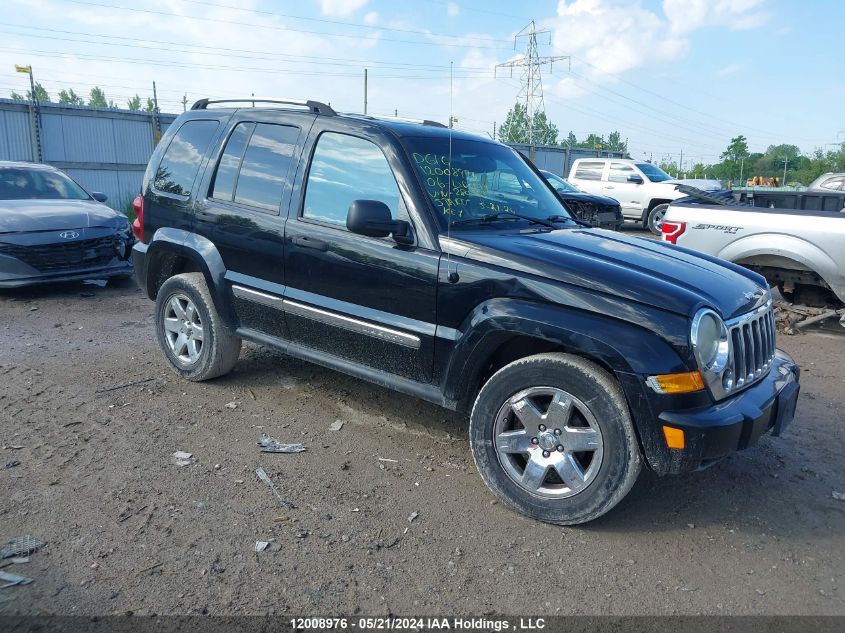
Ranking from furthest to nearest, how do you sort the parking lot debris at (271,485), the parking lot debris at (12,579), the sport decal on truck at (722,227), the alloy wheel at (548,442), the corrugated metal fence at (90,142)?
the corrugated metal fence at (90,142)
the sport decal on truck at (722,227)
the parking lot debris at (271,485)
the alloy wheel at (548,442)
the parking lot debris at (12,579)

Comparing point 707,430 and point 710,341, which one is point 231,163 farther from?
point 707,430

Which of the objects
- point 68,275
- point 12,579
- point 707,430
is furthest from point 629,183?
point 12,579

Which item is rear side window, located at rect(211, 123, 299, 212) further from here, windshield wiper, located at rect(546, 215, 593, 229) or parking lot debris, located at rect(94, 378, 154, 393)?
windshield wiper, located at rect(546, 215, 593, 229)

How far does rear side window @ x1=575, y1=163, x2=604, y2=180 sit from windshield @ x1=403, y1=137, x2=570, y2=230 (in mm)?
16096

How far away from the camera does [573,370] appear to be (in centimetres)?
330

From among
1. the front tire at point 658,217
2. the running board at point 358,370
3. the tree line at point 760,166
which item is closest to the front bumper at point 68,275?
the running board at point 358,370

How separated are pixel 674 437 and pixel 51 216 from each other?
26.0 feet

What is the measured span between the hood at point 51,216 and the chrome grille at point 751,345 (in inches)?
306

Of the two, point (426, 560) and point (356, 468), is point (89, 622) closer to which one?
point (426, 560)

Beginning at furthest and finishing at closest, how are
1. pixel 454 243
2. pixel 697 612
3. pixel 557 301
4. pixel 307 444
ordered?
pixel 307 444
pixel 454 243
pixel 557 301
pixel 697 612

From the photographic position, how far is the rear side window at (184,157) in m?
5.13

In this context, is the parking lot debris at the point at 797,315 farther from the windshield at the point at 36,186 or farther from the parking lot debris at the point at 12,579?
the windshield at the point at 36,186

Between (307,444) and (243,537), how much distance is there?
1116 mm

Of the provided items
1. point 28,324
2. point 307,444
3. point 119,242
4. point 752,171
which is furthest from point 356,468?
point 752,171
